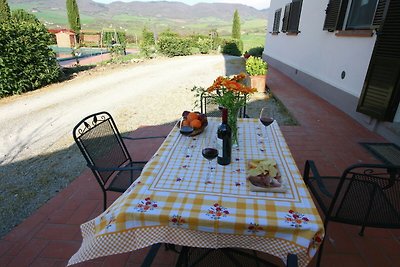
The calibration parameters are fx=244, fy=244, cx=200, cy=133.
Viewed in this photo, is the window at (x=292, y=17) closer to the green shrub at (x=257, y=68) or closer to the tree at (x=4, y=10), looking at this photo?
the green shrub at (x=257, y=68)

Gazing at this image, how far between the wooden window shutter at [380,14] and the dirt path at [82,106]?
148 inches

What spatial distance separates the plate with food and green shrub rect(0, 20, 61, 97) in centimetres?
793

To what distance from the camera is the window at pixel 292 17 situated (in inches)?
304

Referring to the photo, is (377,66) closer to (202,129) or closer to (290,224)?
(202,129)

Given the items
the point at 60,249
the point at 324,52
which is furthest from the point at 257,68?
the point at 60,249

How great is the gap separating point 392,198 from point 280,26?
9827 millimetres

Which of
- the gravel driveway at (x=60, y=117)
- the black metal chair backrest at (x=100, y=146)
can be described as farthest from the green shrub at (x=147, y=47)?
the black metal chair backrest at (x=100, y=146)

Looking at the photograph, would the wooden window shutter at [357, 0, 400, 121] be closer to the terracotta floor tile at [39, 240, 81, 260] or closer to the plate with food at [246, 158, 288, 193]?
the plate with food at [246, 158, 288, 193]

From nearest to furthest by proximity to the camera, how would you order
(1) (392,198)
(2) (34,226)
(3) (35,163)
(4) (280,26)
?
(1) (392,198) < (2) (34,226) < (3) (35,163) < (4) (280,26)

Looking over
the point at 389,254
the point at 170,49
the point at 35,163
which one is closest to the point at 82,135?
the point at 35,163

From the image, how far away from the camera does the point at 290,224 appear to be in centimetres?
110

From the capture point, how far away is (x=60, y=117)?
5547 millimetres

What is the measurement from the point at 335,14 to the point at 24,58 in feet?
27.4

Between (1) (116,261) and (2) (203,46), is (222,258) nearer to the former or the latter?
(1) (116,261)
